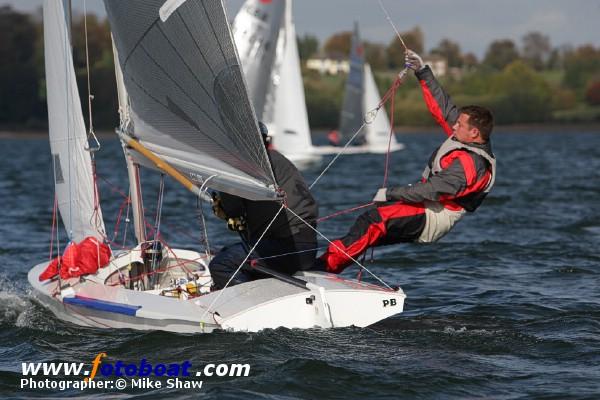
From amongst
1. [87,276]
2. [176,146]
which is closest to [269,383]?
[176,146]

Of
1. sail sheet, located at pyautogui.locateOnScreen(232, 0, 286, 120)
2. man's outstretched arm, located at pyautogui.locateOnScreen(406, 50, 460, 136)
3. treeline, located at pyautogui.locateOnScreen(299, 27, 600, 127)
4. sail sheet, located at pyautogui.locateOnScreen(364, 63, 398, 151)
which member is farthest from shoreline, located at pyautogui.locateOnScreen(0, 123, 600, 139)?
man's outstretched arm, located at pyautogui.locateOnScreen(406, 50, 460, 136)

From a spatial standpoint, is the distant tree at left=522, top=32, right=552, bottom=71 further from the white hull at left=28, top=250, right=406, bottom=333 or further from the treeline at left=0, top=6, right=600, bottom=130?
the white hull at left=28, top=250, right=406, bottom=333

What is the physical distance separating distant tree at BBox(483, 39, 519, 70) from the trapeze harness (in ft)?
273

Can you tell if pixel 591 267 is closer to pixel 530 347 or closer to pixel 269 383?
pixel 530 347

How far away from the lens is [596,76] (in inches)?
3014

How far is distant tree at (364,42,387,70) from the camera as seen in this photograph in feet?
284

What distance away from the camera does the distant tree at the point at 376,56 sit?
86.5 metres

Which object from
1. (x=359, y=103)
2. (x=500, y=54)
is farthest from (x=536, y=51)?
(x=359, y=103)

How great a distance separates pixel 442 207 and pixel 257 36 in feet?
39.9

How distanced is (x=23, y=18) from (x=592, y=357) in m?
50.4

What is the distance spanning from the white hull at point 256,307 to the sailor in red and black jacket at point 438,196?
313 millimetres

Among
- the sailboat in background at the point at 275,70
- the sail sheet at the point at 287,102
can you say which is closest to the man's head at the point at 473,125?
the sailboat in background at the point at 275,70

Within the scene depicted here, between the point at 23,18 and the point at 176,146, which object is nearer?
the point at 176,146

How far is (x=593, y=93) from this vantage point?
2926 inches
